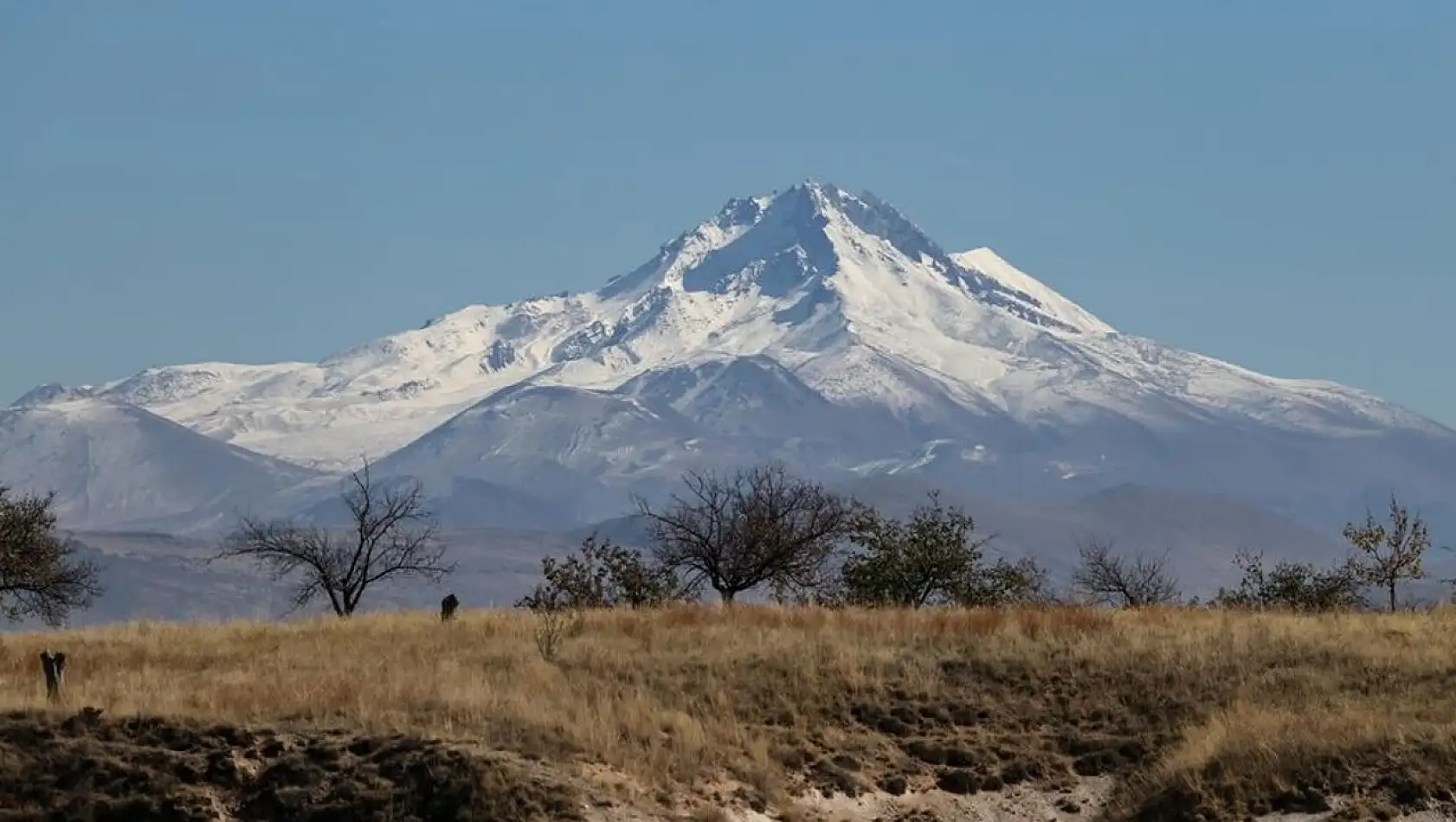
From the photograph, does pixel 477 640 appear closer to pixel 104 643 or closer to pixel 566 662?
pixel 566 662

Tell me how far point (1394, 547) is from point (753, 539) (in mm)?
19211

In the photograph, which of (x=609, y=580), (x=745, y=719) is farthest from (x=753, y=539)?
(x=745, y=719)

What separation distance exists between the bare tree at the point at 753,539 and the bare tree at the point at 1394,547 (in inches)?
625

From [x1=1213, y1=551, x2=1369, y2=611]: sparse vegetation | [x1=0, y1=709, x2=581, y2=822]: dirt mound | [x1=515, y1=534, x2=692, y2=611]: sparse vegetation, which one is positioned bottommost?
[x1=0, y1=709, x2=581, y2=822]: dirt mound

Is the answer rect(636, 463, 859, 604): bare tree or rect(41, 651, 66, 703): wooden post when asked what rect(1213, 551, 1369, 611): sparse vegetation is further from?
rect(41, 651, 66, 703): wooden post

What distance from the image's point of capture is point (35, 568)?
208 ft

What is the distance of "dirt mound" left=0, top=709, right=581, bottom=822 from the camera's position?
27.8 metres

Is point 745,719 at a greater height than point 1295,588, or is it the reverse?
point 1295,588

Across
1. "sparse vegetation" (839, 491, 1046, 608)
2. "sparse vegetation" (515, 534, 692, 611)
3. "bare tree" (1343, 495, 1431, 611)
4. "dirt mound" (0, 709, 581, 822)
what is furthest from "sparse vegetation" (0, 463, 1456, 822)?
"sparse vegetation" (839, 491, 1046, 608)

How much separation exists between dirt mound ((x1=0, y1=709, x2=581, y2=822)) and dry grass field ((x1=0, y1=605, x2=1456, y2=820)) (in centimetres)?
4

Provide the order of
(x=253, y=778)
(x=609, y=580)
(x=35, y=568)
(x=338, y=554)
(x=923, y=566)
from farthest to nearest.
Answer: (x=923, y=566)
(x=338, y=554)
(x=35, y=568)
(x=609, y=580)
(x=253, y=778)

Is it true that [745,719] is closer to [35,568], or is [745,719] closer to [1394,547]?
[1394,547]

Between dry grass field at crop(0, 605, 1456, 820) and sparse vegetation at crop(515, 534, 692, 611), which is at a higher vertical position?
sparse vegetation at crop(515, 534, 692, 611)

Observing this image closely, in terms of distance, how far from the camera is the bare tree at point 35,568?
6306cm
